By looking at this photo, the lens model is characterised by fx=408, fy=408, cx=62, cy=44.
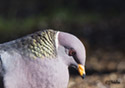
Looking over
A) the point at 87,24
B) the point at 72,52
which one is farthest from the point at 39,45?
the point at 87,24

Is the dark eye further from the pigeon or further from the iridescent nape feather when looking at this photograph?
the iridescent nape feather

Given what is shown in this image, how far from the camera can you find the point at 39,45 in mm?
2877

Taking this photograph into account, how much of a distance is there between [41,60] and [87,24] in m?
6.99

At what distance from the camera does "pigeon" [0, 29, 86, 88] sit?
2.79m

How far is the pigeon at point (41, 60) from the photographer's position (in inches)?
110

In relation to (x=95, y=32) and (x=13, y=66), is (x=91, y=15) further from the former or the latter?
(x=13, y=66)

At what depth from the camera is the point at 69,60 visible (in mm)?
2914

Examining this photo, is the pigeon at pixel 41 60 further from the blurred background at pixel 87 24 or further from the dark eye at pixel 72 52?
the blurred background at pixel 87 24

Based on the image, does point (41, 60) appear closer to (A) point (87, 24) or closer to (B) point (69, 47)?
(B) point (69, 47)

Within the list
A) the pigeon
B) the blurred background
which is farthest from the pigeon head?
the blurred background

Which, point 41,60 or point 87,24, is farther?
point 87,24

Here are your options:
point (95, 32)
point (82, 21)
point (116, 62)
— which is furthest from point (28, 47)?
point (82, 21)

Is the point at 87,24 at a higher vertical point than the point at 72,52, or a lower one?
lower

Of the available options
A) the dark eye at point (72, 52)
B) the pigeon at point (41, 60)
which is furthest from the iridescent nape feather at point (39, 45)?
the dark eye at point (72, 52)
